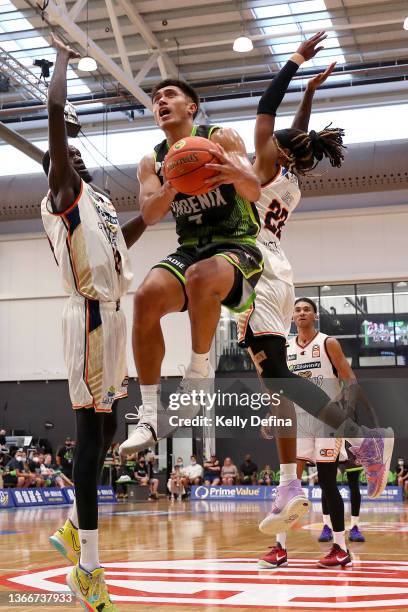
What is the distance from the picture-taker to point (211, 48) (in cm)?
1958

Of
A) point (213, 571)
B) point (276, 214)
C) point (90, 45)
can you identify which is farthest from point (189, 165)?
point (90, 45)

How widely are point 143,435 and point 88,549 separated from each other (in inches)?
26.1

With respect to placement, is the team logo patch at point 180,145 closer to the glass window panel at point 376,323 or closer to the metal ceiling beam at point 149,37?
the metal ceiling beam at point 149,37

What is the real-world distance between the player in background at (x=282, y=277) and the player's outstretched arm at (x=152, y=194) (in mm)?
721

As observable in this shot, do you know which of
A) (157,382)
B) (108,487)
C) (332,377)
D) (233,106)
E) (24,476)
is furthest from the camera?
(233,106)

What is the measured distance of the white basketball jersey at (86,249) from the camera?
165 inches

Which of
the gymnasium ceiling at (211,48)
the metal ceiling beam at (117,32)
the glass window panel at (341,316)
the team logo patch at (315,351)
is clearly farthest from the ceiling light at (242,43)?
the team logo patch at (315,351)

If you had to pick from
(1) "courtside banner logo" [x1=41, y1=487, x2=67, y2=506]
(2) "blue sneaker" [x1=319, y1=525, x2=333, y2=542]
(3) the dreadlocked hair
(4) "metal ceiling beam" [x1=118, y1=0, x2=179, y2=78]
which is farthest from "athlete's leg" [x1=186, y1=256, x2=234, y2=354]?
(1) "courtside banner logo" [x1=41, y1=487, x2=67, y2=506]

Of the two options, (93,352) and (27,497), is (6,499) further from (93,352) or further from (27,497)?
(93,352)

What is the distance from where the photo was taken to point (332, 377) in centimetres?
729

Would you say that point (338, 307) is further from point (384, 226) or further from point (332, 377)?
point (332, 377)

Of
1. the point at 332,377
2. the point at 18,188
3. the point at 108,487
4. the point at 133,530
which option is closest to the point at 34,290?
the point at 18,188

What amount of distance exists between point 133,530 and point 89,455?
702cm

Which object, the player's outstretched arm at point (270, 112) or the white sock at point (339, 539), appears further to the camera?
the white sock at point (339, 539)
